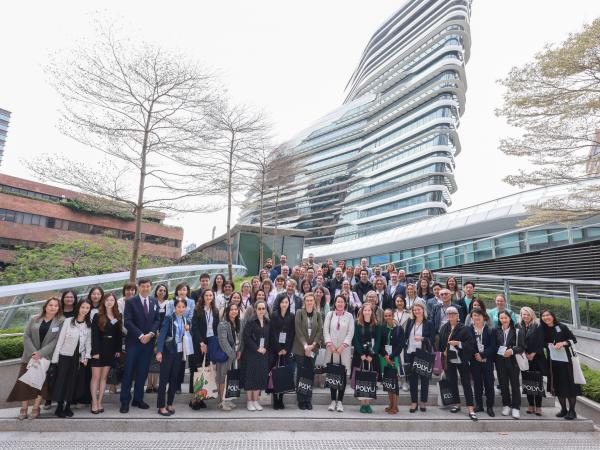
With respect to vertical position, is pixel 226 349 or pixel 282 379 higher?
pixel 226 349

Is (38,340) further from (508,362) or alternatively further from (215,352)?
(508,362)

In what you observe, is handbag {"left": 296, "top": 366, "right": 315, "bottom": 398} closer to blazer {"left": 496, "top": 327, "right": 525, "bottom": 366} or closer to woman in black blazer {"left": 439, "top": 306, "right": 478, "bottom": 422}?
woman in black blazer {"left": 439, "top": 306, "right": 478, "bottom": 422}

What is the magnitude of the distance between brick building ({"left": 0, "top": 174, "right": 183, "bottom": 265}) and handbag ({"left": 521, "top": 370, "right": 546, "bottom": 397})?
31.7m

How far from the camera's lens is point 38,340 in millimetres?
4723

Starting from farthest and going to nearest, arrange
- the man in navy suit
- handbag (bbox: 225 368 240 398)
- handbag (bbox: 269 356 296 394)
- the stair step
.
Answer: handbag (bbox: 269 356 296 394) < handbag (bbox: 225 368 240 398) < the man in navy suit < the stair step

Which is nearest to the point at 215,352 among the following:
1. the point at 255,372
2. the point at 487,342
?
the point at 255,372

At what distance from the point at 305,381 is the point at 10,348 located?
193 inches

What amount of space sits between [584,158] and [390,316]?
9164 millimetres

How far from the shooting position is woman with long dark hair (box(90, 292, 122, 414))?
4883 mm

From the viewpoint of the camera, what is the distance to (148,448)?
162 inches

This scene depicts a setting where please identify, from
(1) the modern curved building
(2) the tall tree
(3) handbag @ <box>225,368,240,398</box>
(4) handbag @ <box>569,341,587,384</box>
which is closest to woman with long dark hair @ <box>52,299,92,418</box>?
(3) handbag @ <box>225,368,240,398</box>

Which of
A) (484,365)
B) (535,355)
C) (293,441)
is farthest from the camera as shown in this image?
(535,355)

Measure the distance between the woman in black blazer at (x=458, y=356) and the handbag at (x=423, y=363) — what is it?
404mm

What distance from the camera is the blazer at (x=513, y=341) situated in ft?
17.8
